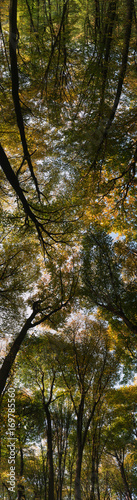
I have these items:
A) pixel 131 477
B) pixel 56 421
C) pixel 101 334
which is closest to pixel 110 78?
pixel 101 334

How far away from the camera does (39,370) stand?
42.7 ft

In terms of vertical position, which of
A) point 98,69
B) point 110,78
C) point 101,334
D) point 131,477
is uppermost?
point 110,78

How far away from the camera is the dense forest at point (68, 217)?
3941 millimetres

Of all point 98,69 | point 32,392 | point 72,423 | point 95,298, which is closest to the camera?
point 98,69

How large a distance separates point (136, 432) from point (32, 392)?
265 inches

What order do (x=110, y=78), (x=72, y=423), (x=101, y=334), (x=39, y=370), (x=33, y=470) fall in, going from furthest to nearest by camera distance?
(x=33, y=470) < (x=72, y=423) < (x=39, y=370) < (x=101, y=334) < (x=110, y=78)

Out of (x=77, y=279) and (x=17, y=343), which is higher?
(x=77, y=279)

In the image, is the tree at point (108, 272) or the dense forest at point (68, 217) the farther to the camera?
the tree at point (108, 272)

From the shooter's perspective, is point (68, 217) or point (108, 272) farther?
point (108, 272)

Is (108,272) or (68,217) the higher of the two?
(68,217)

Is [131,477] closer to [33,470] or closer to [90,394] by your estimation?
[33,470]

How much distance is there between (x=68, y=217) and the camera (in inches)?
273

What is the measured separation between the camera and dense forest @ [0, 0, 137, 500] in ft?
12.9

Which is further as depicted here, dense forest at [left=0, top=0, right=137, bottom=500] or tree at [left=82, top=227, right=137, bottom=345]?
tree at [left=82, top=227, right=137, bottom=345]
